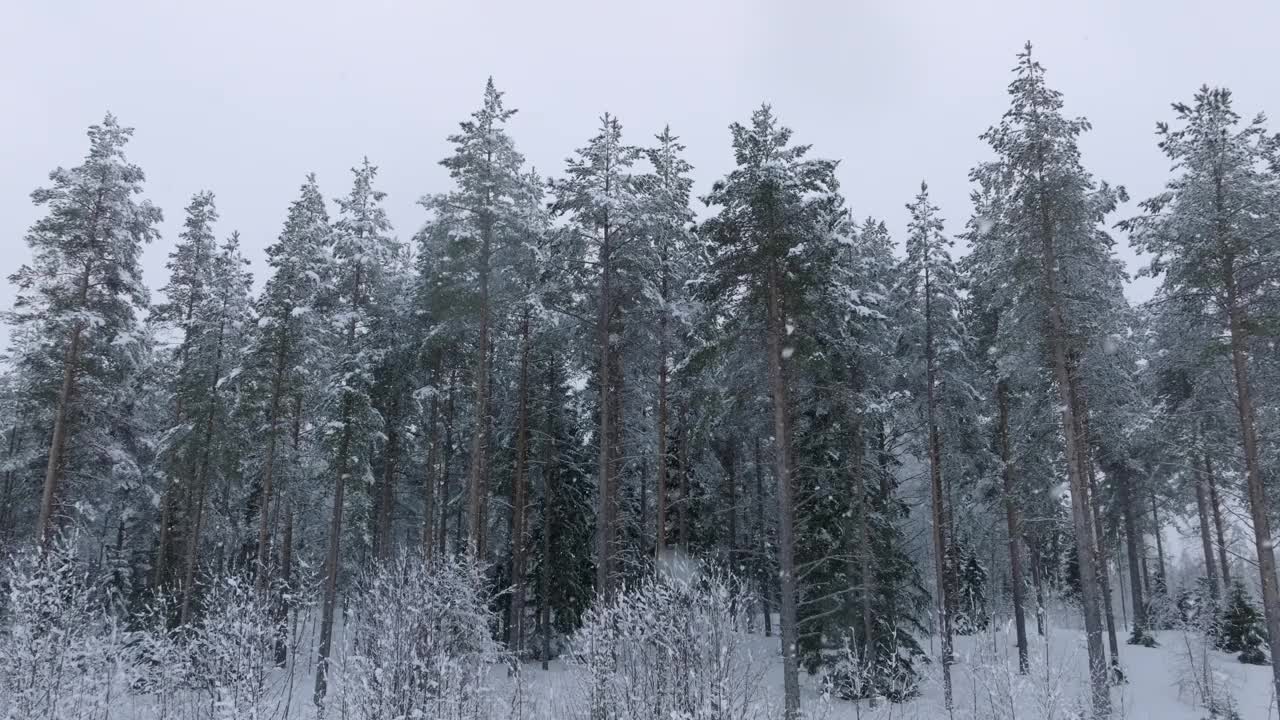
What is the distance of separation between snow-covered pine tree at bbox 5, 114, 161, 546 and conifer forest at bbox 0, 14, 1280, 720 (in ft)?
0.35

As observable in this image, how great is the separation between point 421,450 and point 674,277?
17.9 m

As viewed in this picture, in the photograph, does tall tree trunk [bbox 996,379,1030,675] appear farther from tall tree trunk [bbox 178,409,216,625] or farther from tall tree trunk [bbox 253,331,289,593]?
tall tree trunk [bbox 178,409,216,625]

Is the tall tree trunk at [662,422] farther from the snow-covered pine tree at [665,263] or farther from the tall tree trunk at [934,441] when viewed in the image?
the tall tree trunk at [934,441]

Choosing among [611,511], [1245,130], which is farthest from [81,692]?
[1245,130]

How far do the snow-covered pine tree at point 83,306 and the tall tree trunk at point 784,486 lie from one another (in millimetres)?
18989

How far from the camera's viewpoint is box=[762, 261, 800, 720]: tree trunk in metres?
17.2

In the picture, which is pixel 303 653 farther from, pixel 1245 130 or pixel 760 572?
pixel 1245 130

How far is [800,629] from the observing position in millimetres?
25984

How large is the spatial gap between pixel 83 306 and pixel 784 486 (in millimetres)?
20488

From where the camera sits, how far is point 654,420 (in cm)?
2773

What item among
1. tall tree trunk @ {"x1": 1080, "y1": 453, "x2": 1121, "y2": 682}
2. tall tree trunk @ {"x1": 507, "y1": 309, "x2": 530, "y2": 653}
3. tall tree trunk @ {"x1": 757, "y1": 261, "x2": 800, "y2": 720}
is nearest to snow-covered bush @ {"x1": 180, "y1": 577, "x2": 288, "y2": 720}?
tall tree trunk @ {"x1": 757, "y1": 261, "x2": 800, "y2": 720}

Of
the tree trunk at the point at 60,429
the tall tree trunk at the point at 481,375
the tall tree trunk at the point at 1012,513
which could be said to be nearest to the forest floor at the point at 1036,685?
the tall tree trunk at the point at 1012,513

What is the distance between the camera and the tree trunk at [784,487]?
17172 mm

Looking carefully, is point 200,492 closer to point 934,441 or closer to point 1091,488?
point 934,441
